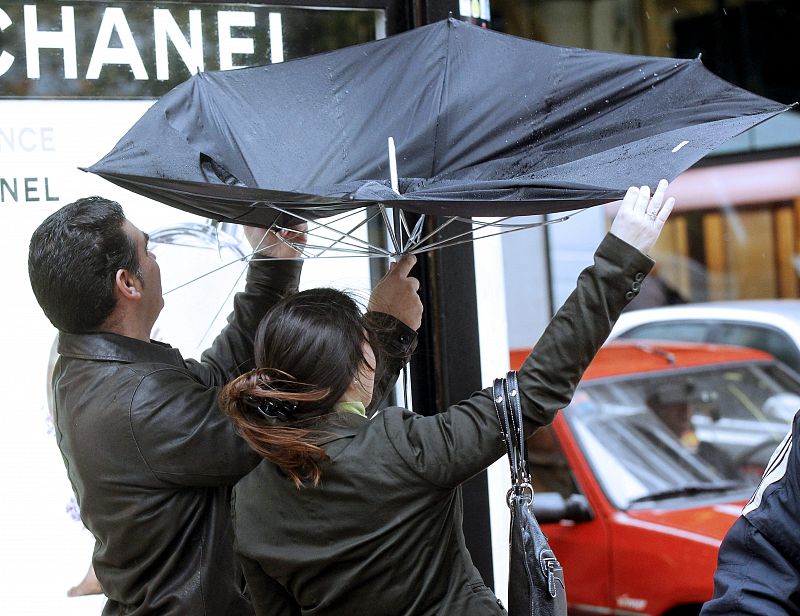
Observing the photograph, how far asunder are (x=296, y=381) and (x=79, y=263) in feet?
2.14

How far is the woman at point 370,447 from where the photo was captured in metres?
2.13

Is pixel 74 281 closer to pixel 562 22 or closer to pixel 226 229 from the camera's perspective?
pixel 226 229

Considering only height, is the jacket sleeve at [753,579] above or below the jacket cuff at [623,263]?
below

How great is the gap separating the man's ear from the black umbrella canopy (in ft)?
0.73

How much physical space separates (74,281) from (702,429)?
3.65m

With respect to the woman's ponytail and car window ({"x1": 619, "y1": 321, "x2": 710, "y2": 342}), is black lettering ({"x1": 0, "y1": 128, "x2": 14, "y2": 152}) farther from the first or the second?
car window ({"x1": 619, "y1": 321, "x2": 710, "y2": 342})

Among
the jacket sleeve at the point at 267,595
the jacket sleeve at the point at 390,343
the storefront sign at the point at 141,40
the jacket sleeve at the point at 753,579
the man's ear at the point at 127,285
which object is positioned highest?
the storefront sign at the point at 141,40

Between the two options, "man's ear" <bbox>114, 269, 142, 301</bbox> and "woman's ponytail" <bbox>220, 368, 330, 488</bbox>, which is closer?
"woman's ponytail" <bbox>220, 368, 330, 488</bbox>

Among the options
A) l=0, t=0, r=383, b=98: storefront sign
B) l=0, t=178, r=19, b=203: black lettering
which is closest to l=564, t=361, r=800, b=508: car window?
l=0, t=0, r=383, b=98: storefront sign

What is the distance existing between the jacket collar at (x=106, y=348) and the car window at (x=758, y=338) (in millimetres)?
4714

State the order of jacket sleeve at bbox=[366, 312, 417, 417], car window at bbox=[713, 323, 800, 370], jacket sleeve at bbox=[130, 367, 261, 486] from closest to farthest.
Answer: jacket sleeve at bbox=[130, 367, 261, 486] → jacket sleeve at bbox=[366, 312, 417, 417] → car window at bbox=[713, 323, 800, 370]

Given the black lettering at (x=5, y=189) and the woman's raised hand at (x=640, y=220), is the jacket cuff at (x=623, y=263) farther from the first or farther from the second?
the black lettering at (x=5, y=189)

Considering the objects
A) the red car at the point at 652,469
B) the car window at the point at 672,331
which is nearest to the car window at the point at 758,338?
the car window at the point at 672,331

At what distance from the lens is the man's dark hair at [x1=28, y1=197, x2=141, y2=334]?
247 centimetres
